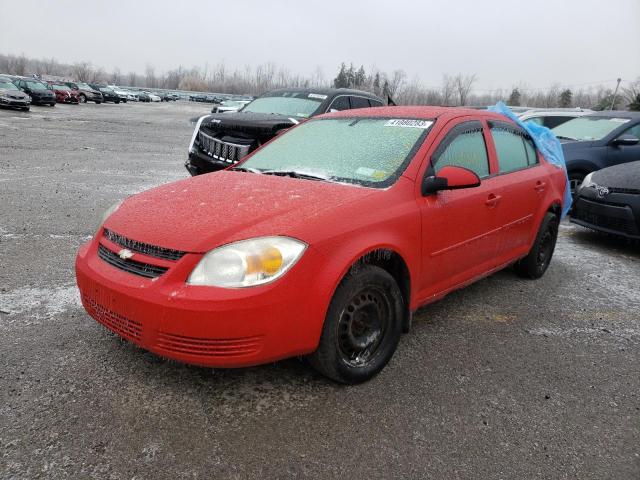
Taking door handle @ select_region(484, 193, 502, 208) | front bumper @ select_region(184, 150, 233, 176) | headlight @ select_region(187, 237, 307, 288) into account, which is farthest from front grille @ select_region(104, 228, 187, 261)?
front bumper @ select_region(184, 150, 233, 176)

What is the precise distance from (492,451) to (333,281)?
107 cm

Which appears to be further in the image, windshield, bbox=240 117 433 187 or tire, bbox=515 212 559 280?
tire, bbox=515 212 559 280

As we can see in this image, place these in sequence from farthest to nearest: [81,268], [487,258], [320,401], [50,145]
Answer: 1. [50,145]
2. [487,258]
3. [81,268]
4. [320,401]

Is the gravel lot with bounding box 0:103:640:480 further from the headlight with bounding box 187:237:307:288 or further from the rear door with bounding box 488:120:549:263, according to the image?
the headlight with bounding box 187:237:307:288

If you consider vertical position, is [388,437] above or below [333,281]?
below

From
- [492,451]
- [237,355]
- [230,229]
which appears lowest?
[492,451]

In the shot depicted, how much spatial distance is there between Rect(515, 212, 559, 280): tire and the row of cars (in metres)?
27.5

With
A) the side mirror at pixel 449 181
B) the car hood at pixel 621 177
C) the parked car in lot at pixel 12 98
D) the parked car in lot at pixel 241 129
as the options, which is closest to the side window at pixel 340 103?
the parked car in lot at pixel 241 129

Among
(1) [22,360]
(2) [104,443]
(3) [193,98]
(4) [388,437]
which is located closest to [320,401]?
(4) [388,437]

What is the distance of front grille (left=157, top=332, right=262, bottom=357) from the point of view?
229 centimetres

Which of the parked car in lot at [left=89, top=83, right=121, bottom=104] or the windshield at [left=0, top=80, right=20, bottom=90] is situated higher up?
the parked car in lot at [left=89, top=83, right=121, bottom=104]

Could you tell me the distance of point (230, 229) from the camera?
96.9 inches

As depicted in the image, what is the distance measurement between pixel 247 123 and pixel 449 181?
431 centimetres

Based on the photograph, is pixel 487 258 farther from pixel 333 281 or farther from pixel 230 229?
pixel 230 229
